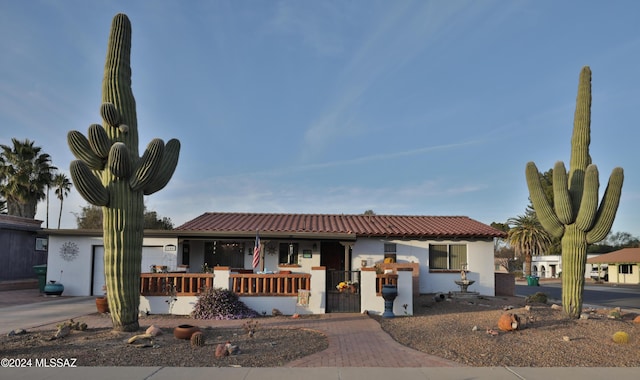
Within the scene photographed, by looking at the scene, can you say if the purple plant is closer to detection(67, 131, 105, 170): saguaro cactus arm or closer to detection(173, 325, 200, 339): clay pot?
detection(173, 325, 200, 339): clay pot

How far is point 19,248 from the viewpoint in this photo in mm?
27453

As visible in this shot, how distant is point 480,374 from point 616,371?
7.84 feet

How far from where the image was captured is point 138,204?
10.8m

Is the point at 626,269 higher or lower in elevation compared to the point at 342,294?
lower

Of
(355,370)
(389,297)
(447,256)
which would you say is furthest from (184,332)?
(447,256)

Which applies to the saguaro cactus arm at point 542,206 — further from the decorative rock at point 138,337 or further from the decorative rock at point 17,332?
the decorative rock at point 17,332

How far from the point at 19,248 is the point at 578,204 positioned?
2925 cm

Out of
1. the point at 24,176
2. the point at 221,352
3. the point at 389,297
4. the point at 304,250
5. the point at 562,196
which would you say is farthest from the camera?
the point at 24,176

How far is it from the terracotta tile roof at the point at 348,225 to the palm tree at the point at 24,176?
1753 centimetres

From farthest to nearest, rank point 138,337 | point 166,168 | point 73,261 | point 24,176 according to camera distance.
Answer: point 24,176 → point 73,261 → point 166,168 → point 138,337

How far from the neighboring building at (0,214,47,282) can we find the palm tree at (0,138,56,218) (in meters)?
5.31

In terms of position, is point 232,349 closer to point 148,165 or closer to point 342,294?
point 148,165

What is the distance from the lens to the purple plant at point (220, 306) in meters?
13.1

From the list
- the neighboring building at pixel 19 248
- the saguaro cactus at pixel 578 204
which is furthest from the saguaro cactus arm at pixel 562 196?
the neighboring building at pixel 19 248
